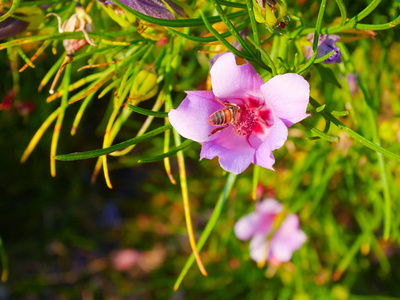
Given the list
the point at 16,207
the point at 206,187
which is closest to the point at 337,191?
the point at 206,187

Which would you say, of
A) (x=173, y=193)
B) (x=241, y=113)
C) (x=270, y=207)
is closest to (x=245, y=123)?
(x=241, y=113)

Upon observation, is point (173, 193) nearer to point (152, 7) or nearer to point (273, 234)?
point (273, 234)

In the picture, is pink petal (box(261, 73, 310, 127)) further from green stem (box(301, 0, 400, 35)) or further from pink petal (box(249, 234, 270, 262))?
pink petal (box(249, 234, 270, 262))

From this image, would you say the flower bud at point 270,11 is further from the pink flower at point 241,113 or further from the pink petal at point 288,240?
the pink petal at point 288,240

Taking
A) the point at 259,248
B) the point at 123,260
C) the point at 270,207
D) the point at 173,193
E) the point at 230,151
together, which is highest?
the point at 230,151

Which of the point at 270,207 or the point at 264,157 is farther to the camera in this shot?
the point at 270,207

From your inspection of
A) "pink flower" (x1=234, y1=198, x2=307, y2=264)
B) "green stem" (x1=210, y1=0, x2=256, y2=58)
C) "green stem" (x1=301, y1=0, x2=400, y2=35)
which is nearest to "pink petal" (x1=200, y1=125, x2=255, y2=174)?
"green stem" (x1=210, y1=0, x2=256, y2=58)

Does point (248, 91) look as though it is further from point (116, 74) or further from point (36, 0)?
point (36, 0)
